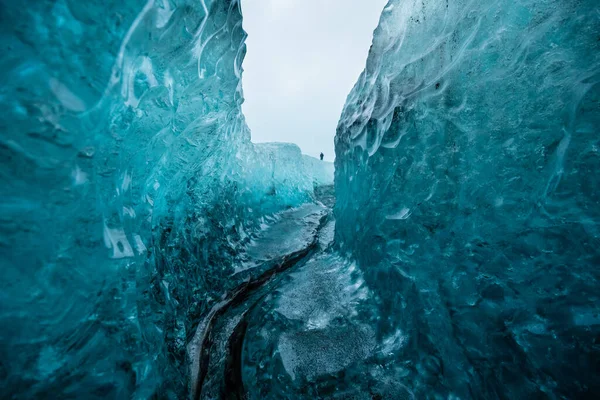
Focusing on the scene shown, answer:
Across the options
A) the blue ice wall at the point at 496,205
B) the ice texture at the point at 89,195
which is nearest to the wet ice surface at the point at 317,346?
the blue ice wall at the point at 496,205

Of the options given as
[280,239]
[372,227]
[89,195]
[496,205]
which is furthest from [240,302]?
[496,205]

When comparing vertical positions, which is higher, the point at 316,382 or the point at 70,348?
the point at 70,348

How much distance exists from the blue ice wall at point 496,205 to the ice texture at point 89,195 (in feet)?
5.73

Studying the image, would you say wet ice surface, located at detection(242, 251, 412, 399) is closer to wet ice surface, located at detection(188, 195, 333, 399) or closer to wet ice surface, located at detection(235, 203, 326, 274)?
wet ice surface, located at detection(188, 195, 333, 399)

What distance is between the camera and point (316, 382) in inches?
67.0

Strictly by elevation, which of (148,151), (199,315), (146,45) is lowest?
(199,315)

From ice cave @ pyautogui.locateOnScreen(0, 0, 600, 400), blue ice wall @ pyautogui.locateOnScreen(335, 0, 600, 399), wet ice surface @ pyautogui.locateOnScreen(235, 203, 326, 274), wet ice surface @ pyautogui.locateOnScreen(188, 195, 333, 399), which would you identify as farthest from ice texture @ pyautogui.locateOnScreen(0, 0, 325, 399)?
blue ice wall @ pyautogui.locateOnScreen(335, 0, 600, 399)

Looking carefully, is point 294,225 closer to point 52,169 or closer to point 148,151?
point 148,151

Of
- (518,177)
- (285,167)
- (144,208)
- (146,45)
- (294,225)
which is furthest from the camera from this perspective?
(285,167)

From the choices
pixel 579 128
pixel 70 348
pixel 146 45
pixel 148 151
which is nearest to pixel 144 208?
pixel 148 151

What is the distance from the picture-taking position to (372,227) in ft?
9.41

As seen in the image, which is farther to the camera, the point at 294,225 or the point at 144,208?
the point at 294,225

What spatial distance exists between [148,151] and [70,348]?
4.59 ft

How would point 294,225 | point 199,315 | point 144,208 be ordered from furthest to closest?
point 294,225 < point 199,315 < point 144,208
